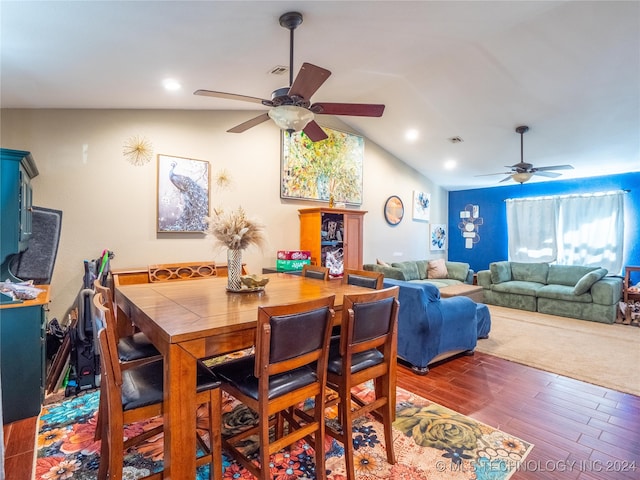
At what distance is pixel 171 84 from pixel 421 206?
18.3ft

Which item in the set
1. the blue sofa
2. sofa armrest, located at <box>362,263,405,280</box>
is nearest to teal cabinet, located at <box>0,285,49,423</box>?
the blue sofa

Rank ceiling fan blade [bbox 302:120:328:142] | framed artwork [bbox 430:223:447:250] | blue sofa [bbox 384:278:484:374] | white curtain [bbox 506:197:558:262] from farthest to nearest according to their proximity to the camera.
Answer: framed artwork [bbox 430:223:447:250]
white curtain [bbox 506:197:558:262]
blue sofa [bbox 384:278:484:374]
ceiling fan blade [bbox 302:120:328:142]

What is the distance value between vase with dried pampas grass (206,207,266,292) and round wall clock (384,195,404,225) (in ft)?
14.5

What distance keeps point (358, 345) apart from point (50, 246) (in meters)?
2.97

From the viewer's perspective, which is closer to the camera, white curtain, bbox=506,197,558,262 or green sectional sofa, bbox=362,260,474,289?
green sectional sofa, bbox=362,260,474,289

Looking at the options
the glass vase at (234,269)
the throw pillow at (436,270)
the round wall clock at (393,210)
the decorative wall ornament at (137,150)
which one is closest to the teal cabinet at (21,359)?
the glass vase at (234,269)

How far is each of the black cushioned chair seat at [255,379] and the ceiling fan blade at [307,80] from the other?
1.65 metres

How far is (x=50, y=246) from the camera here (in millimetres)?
3014

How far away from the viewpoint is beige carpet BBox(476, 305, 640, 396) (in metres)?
3.19

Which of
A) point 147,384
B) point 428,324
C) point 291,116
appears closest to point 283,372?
point 147,384

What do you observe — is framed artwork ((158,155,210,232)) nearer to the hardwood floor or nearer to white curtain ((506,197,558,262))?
the hardwood floor

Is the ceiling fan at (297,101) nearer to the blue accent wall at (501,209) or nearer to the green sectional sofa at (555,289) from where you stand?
the green sectional sofa at (555,289)

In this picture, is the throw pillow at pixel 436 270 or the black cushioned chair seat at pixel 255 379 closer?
the black cushioned chair seat at pixel 255 379

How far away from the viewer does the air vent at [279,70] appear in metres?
3.06
